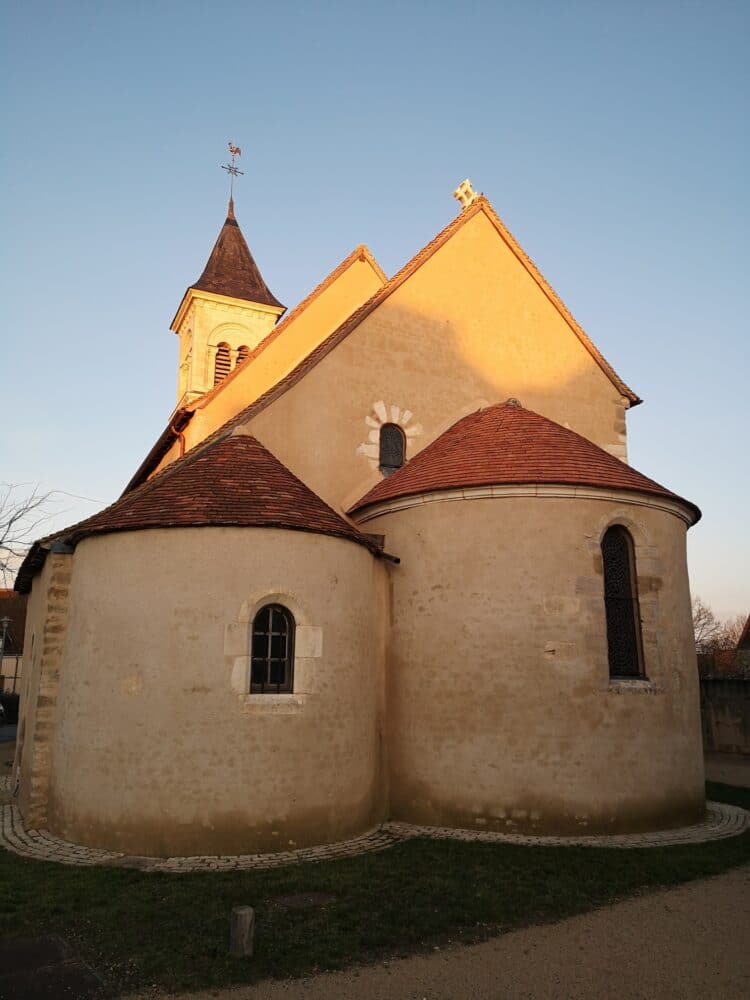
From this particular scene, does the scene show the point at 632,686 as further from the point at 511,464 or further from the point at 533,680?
the point at 511,464

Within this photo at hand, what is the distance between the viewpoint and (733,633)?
89750 mm

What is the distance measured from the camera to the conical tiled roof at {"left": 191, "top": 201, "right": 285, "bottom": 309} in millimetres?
27578

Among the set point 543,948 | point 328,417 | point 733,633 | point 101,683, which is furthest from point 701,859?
point 733,633

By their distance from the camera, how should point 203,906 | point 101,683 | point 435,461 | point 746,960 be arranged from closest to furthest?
point 746,960 → point 203,906 → point 101,683 → point 435,461

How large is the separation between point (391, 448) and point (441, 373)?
83.1 inches

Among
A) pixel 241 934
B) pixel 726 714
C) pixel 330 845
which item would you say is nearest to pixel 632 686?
pixel 330 845

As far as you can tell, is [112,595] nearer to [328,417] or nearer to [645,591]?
[328,417]

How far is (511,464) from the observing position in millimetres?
12188

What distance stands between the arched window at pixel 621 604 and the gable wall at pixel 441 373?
481 cm

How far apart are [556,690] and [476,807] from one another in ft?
7.09

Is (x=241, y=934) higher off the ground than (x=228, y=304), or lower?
lower

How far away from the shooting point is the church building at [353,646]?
10.0 meters

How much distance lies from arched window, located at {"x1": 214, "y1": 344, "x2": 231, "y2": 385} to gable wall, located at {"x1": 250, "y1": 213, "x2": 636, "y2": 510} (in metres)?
12.5

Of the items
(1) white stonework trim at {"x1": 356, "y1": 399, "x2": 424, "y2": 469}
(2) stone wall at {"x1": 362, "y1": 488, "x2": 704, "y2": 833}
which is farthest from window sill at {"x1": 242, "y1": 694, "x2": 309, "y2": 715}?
(1) white stonework trim at {"x1": 356, "y1": 399, "x2": 424, "y2": 469}
